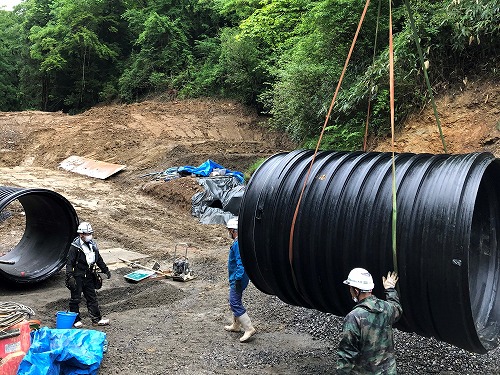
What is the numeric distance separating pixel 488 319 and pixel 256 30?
19355 mm

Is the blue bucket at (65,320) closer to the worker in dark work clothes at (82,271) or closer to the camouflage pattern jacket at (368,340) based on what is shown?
the worker in dark work clothes at (82,271)

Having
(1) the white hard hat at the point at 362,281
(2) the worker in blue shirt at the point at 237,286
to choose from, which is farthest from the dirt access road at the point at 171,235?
(1) the white hard hat at the point at 362,281

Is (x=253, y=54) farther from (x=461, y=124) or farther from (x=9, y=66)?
(x=9, y=66)

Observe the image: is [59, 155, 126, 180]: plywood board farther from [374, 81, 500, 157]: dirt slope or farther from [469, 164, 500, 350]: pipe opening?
[469, 164, 500, 350]: pipe opening

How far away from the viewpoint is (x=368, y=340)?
374 centimetres

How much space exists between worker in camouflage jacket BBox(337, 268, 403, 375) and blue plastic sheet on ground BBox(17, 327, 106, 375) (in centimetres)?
266

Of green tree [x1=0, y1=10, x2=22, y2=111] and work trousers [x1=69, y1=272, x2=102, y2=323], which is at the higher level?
green tree [x1=0, y1=10, x2=22, y2=111]

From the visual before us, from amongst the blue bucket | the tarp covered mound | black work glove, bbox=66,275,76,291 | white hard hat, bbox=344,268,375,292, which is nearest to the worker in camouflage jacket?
white hard hat, bbox=344,268,375,292

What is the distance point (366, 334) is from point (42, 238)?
7.68 meters

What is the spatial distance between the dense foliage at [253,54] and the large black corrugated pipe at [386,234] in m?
2.25

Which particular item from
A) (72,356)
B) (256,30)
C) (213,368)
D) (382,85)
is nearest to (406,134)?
(382,85)

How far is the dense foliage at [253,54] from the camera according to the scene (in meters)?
11.1

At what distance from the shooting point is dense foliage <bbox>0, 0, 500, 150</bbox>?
11062 mm

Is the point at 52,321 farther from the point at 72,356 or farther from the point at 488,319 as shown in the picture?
the point at 488,319
